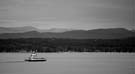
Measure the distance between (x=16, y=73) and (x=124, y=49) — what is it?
148 metres

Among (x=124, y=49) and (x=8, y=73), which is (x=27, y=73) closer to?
(x=8, y=73)

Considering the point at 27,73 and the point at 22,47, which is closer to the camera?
the point at 27,73

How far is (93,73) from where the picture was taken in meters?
59.7

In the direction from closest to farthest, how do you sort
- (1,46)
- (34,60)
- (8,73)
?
(8,73) → (34,60) → (1,46)

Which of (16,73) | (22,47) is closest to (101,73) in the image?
(16,73)

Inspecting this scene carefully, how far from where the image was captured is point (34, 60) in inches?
3600

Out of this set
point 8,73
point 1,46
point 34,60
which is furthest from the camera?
point 1,46

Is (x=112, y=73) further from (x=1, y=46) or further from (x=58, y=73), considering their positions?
(x=1, y=46)

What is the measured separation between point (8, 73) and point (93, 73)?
599 inches

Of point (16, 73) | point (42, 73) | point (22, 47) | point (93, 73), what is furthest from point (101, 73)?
point (22, 47)

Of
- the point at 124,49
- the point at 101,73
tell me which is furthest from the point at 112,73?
the point at 124,49

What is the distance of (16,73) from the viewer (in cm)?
5866

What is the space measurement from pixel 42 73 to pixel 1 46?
14253 cm

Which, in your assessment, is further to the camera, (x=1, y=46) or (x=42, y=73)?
(x=1, y=46)
